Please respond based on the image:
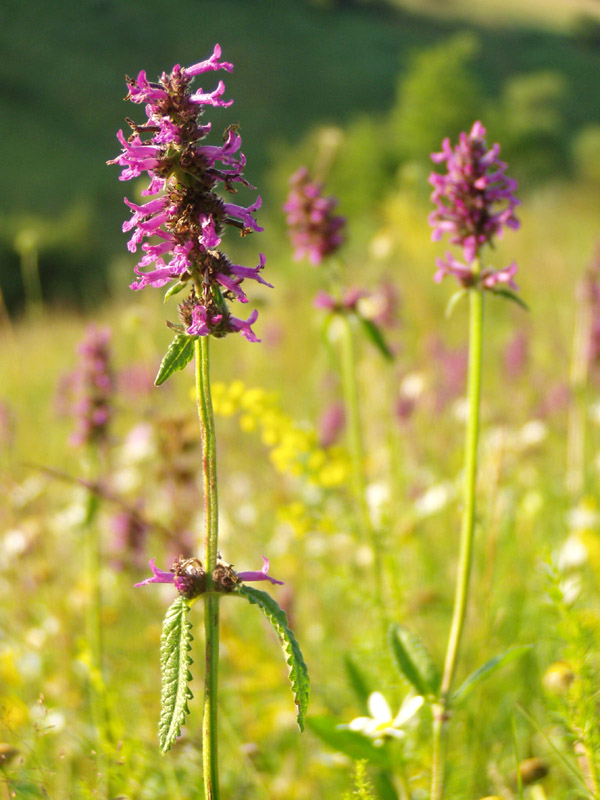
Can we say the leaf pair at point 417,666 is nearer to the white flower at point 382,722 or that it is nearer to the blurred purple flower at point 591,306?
the white flower at point 382,722

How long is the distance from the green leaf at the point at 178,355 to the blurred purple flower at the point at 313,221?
3.43 feet

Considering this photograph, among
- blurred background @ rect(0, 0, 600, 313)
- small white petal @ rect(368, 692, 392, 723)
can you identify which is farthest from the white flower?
blurred background @ rect(0, 0, 600, 313)

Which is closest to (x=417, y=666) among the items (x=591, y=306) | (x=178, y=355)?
(x=178, y=355)

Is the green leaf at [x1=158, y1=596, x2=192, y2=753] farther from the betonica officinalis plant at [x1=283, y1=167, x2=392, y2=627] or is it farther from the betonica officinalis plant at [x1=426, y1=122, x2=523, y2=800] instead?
the betonica officinalis plant at [x1=283, y1=167, x2=392, y2=627]

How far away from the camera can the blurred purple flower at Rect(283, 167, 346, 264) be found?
190cm

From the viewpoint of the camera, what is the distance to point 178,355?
2.89 feet

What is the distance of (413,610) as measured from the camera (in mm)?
1957

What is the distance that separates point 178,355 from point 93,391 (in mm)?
1431

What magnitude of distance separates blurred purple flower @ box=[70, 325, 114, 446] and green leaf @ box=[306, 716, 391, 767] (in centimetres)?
120

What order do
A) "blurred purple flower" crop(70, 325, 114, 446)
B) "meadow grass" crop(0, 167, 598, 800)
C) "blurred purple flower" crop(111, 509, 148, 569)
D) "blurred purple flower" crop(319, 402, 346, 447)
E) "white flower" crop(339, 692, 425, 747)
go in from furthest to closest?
"blurred purple flower" crop(319, 402, 346, 447) < "blurred purple flower" crop(111, 509, 148, 569) < "blurred purple flower" crop(70, 325, 114, 446) < "meadow grass" crop(0, 167, 598, 800) < "white flower" crop(339, 692, 425, 747)

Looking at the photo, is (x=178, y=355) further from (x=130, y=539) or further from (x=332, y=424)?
(x=332, y=424)

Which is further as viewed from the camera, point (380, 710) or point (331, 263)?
point (331, 263)

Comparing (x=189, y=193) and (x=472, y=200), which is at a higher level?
(x=472, y=200)

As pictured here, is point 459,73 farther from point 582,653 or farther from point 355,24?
point 582,653
